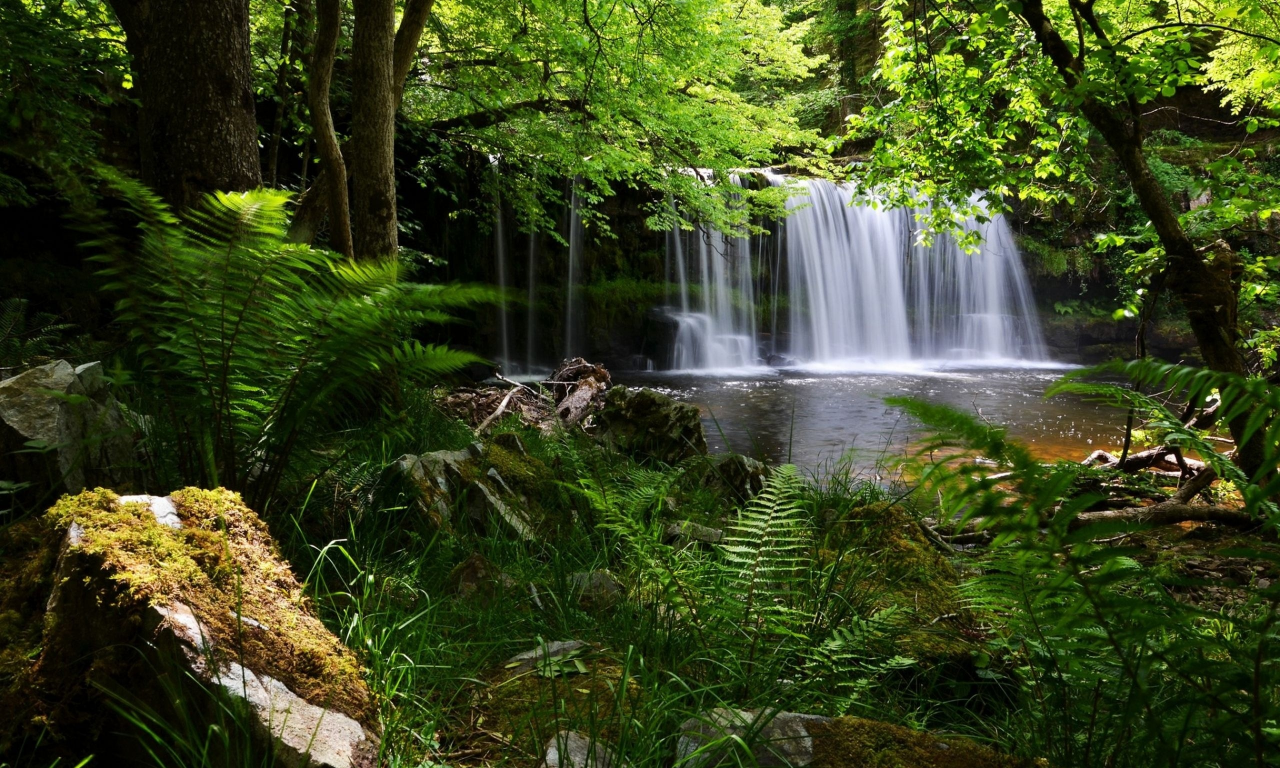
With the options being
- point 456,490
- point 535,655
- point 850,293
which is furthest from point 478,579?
point 850,293

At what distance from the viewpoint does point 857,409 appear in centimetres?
984

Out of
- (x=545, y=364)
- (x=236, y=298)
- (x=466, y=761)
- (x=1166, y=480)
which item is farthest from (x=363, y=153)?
(x=545, y=364)

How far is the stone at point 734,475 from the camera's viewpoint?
4070mm

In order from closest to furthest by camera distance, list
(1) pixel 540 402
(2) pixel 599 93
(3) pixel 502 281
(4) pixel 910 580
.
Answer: (4) pixel 910 580
(2) pixel 599 93
(1) pixel 540 402
(3) pixel 502 281

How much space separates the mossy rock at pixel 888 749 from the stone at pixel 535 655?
0.64 m

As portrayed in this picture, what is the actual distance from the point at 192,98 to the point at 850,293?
15.1 metres

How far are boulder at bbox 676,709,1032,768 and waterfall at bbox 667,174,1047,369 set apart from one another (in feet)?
40.9

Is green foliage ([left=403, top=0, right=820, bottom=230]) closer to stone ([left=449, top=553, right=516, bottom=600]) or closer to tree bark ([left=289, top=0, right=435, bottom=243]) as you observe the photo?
tree bark ([left=289, top=0, right=435, bottom=243])

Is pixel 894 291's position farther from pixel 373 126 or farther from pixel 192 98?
pixel 192 98

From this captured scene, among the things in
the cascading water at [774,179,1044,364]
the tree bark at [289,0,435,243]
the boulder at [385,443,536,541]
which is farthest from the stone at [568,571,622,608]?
the cascading water at [774,179,1044,364]

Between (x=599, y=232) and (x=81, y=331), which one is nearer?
(x=81, y=331)

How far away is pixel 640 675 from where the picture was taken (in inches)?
64.1

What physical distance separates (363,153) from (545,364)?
888cm

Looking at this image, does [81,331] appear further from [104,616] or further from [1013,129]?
[1013,129]
